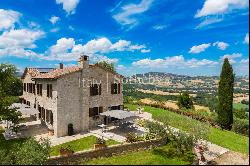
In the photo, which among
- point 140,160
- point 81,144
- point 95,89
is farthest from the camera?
point 95,89

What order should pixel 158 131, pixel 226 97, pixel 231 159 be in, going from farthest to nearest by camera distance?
pixel 226 97 → pixel 158 131 → pixel 231 159

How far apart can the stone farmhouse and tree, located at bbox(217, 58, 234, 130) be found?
12.6m

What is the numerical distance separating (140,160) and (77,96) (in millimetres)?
12613

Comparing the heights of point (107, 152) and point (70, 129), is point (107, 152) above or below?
below

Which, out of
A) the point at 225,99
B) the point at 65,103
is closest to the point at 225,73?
the point at 225,99

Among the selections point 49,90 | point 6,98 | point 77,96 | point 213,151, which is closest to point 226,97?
point 213,151

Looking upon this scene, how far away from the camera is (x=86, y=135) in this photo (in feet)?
98.9

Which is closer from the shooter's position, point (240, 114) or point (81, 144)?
point (81, 144)

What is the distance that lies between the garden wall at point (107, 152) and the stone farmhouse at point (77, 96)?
8.75 meters

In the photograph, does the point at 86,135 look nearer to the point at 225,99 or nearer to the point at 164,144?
the point at 164,144

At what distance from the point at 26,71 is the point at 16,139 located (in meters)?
16.1

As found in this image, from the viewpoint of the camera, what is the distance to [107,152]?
23.3 meters

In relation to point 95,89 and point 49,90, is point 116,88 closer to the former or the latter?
point 95,89

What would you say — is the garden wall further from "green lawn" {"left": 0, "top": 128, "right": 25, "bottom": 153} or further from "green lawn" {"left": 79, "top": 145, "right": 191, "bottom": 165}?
"green lawn" {"left": 0, "top": 128, "right": 25, "bottom": 153}
